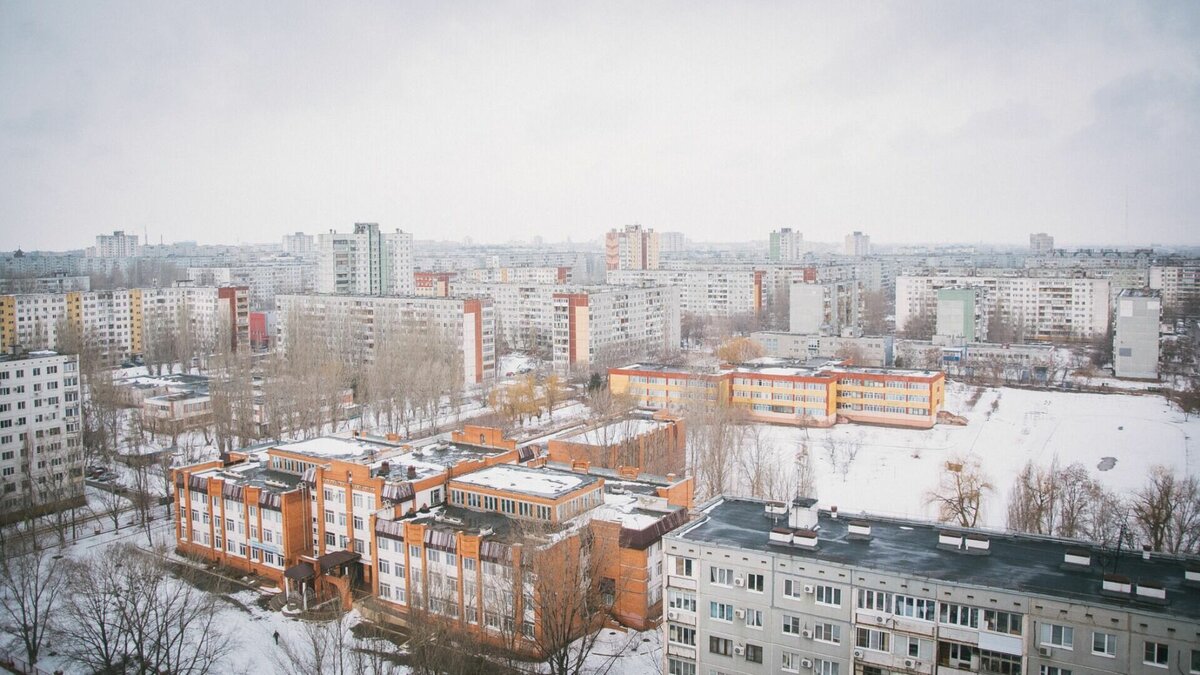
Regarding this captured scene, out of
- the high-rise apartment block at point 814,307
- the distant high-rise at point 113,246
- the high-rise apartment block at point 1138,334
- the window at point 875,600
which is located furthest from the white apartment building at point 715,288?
the distant high-rise at point 113,246

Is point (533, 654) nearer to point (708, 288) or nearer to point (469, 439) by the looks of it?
point (469, 439)

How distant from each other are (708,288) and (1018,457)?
89.6ft

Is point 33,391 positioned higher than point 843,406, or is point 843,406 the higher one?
point 33,391

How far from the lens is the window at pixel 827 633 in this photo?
704 centimetres

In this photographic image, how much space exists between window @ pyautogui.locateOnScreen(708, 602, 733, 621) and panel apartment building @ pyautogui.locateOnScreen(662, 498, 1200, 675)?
0.01m

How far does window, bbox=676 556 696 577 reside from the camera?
7695 millimetres

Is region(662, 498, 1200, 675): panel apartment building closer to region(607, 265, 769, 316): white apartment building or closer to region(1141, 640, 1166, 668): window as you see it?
region(1141, 640, 1166, 668): window

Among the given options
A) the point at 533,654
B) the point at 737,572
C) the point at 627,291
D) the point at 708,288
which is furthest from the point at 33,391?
the point at 708,288

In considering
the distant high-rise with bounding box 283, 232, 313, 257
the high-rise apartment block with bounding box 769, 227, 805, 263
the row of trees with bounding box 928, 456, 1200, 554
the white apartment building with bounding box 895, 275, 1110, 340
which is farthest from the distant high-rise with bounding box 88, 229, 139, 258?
the row of trees with bounding box 928, 456, 1200, 554

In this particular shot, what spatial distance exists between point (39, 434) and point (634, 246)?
136 ft

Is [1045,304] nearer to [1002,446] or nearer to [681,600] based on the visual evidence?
[1002,446]

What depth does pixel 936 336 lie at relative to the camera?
1235 inches

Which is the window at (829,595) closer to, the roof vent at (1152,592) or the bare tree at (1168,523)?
the roof vent at (1152,592)

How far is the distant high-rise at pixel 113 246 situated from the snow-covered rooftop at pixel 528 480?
74903 mm
